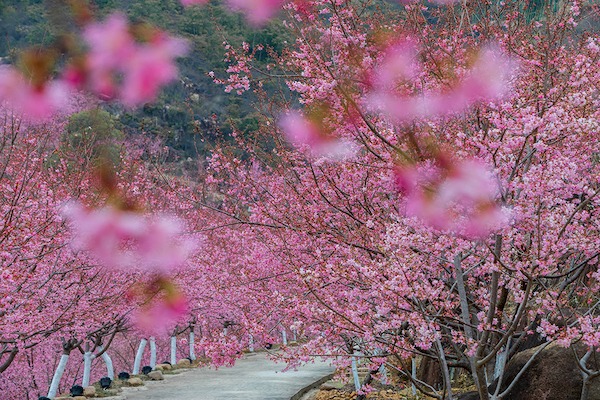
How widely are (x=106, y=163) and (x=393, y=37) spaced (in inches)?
261

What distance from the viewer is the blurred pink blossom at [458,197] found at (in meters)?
6.66

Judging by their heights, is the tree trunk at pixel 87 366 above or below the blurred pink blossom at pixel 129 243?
below

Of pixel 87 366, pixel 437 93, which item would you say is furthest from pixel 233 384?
pixel 437 93

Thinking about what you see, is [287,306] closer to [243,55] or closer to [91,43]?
[243,55]

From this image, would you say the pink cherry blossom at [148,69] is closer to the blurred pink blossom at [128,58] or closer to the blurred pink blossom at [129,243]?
the blurred pink blossom at [128,58]

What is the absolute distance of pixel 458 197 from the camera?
23.0 ft

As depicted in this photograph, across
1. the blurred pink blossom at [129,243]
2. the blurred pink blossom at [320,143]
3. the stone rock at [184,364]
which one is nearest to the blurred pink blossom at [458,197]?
the blurred pink blossom at [320,143]

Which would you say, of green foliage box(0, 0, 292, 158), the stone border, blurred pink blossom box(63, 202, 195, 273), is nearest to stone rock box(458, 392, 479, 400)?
blurred pink blossom box(63, 202, 195, 273)

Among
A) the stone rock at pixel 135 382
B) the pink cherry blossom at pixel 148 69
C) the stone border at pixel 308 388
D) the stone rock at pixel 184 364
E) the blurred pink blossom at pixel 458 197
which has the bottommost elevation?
the stone border at pixel 308 388

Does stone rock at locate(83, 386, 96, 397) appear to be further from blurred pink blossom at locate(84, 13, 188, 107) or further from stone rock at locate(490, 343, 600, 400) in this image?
blurred pink blossom at locate(84, 13, 188, 107)

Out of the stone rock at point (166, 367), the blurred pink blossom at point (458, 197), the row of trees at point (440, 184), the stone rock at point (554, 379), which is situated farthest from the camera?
the stone rock at point (166, 367)

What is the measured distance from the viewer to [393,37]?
8.83 m

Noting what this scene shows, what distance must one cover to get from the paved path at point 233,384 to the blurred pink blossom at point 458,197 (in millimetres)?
11257

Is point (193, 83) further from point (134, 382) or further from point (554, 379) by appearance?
point (554, 379)
